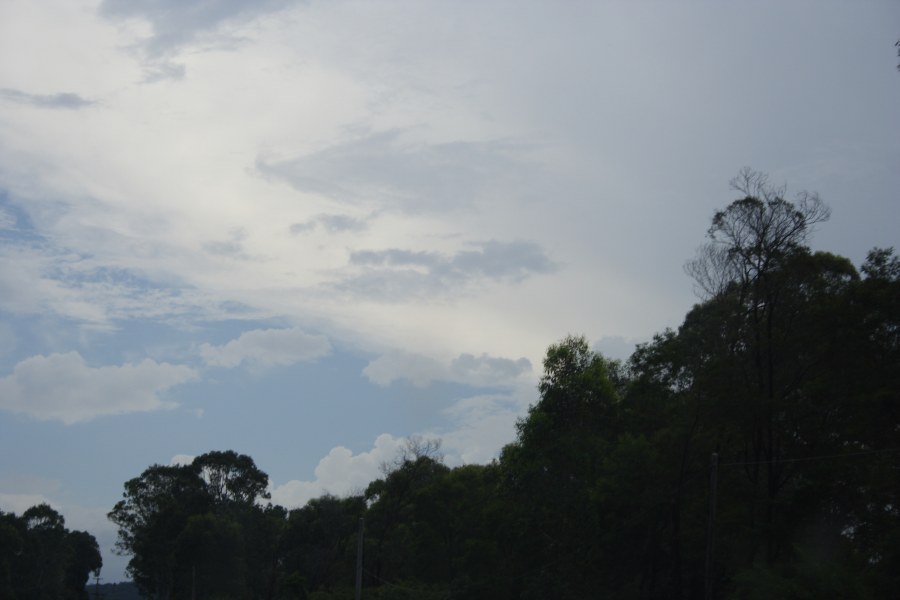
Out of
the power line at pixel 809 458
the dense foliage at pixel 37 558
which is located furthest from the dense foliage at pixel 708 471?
the dense foliage at pixel 37 558

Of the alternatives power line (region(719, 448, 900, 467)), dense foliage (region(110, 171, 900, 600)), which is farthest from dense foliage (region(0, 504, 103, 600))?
power line (region(719, 448, 900, 467))

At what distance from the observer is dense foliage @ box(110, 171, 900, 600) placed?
28328mm

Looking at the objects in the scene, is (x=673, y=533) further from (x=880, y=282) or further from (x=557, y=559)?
(x=880, y=282)

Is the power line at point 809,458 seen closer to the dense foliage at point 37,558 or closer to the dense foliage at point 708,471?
the dense foliage at point 708,471

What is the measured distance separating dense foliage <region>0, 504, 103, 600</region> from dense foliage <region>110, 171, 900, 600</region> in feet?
109

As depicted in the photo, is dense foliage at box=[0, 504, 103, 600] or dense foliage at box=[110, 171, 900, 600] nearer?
dense foliage at box=[110, 171, 900, 600]

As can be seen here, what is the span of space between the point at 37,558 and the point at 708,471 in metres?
72.1

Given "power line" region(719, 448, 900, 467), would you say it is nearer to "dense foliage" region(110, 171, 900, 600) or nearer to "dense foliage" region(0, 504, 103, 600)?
"dense foliage" region(110, 171, 900, 600)

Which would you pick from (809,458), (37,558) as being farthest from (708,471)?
(37,558)

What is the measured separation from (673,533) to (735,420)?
6711 millimetres

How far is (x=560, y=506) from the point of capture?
44.6m

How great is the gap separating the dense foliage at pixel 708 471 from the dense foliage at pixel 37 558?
33282mm

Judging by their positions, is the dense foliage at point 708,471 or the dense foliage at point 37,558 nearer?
the dense foliage at point 708,471

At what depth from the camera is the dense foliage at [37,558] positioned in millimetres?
79750
